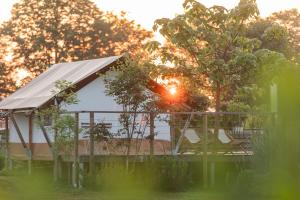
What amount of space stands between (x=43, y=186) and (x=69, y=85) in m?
16.9

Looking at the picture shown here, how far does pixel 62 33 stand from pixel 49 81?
23078 mm

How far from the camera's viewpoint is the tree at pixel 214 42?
17281 mm

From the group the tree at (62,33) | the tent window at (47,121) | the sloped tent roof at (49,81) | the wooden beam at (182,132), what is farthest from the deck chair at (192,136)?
the tree at (62,33)

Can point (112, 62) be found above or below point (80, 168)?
above

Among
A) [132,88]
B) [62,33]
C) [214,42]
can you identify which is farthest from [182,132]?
[62,33]

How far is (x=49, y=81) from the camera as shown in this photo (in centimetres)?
2238

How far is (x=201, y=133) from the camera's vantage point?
15.4 metres

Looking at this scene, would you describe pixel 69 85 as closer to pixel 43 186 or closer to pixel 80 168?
pixel 80 168

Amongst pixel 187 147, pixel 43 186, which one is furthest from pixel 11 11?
pixel 43 186

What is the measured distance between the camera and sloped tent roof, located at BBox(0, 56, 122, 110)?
65.1ft

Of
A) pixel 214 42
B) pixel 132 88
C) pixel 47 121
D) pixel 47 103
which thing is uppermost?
pixel 214 42

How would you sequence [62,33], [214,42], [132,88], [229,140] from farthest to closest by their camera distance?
[62,33] → [214,42] → [132,88] → [229,140]

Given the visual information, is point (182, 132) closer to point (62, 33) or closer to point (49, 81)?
point (49, 81)

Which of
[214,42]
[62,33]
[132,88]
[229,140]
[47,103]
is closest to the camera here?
[229,140]
